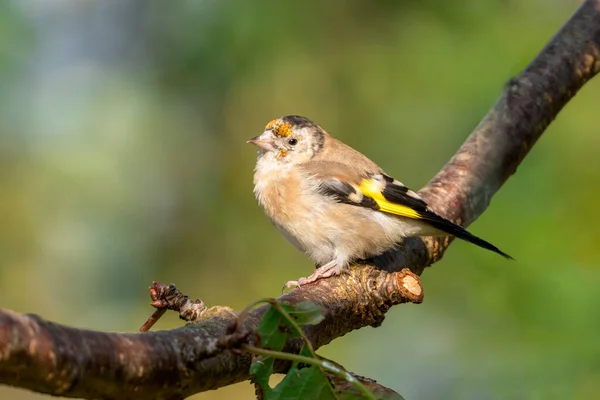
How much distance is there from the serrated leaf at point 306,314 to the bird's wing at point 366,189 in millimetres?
2192

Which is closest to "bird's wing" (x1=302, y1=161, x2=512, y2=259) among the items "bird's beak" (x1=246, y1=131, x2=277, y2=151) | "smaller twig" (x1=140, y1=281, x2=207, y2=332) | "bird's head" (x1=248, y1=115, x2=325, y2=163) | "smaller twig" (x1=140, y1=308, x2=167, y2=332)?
"bird's head" (x1=248, y1=115, x2=325, y2=163)

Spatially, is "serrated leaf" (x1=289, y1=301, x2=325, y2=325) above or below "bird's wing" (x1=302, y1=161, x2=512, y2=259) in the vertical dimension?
below

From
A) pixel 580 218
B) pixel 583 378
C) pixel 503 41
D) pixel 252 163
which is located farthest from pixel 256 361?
pixel 252 163

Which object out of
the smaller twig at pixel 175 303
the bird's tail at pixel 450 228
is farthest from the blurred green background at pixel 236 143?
the smaller twig at pixel 175 303

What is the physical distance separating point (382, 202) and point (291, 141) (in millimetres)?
929

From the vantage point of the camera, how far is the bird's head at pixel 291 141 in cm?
503

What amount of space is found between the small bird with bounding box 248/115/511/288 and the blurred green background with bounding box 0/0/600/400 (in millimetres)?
1166

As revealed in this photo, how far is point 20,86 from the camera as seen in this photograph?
6816 mm

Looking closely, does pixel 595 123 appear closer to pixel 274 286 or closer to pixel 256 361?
pixel 274 286

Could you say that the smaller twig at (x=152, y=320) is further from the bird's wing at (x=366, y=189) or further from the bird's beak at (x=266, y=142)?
the bird's beak at (x=266, y=142)

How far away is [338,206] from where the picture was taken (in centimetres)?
449

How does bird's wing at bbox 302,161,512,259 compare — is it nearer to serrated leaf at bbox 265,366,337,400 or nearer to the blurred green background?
the blurred green background

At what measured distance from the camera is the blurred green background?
5.70 m

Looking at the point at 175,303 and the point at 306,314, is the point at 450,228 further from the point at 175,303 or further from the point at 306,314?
the point at 306,314
